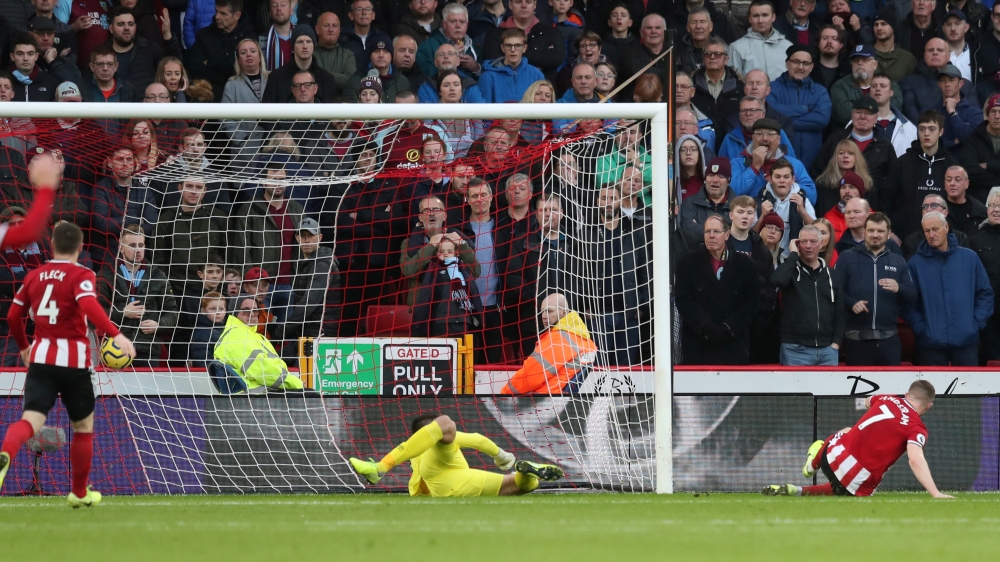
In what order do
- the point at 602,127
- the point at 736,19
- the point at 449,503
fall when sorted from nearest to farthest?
the point at 449,503 → the point at 602,127 → the point at 736,19

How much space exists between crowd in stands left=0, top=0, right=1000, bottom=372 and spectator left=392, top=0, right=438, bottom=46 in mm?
23

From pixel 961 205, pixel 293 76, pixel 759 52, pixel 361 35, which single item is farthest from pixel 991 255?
pixel 293 76

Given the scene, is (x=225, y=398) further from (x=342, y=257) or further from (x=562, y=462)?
(x=562, y=462)

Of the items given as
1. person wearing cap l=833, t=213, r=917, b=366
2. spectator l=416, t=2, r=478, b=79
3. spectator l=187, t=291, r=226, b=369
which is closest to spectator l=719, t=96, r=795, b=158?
person wearing cap l=833, t=213, r=917, b=366

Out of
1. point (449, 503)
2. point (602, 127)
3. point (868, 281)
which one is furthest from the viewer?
point (868, 281)

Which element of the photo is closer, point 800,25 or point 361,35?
point 361,35

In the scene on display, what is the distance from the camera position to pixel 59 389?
23.2ft

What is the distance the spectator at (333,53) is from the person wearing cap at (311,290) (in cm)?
247

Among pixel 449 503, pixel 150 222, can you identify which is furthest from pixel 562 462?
pixel 150 222

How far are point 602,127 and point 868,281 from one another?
323 centimetres

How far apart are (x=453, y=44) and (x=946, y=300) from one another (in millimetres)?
5392

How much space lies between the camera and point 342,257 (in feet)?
34.8

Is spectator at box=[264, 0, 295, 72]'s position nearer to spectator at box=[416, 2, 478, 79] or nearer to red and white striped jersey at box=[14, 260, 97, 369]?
spectator at box=[416, 2, 478, 79]

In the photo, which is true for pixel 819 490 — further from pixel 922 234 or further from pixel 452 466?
pixel 922 234
